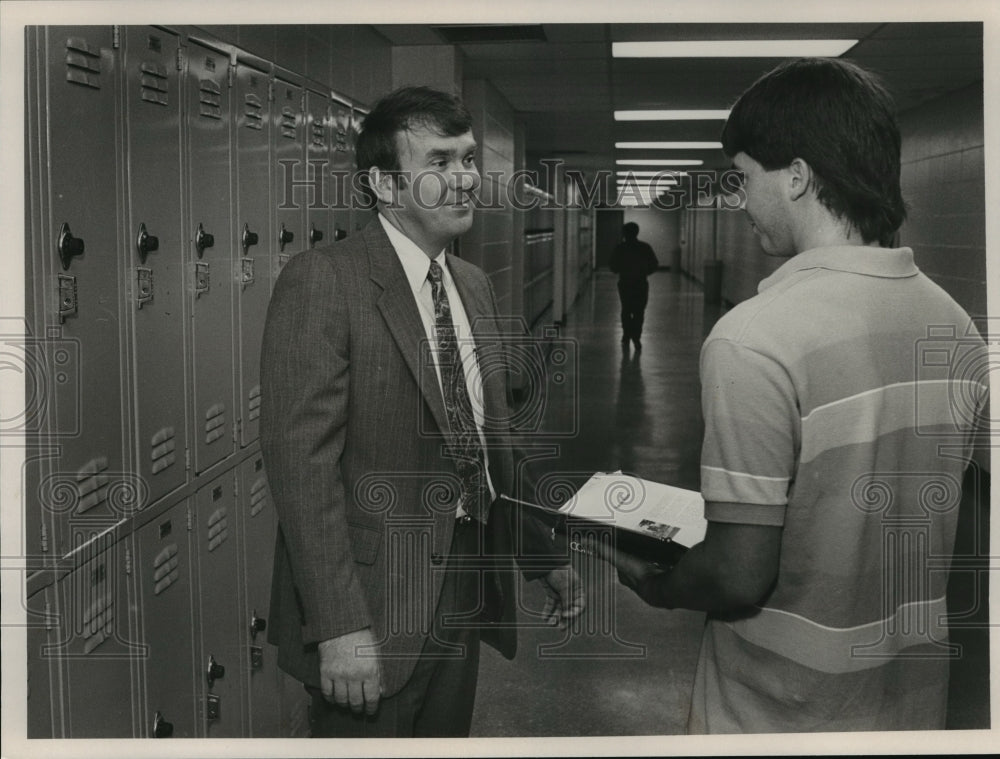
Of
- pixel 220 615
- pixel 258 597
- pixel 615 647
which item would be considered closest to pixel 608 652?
pixel 615 647

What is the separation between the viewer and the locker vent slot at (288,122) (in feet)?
8.86

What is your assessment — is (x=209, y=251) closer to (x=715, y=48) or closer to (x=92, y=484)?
(x=92, y=484)

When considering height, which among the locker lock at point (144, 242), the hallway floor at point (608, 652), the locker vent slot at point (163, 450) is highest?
the locker lock at point (144, 242)

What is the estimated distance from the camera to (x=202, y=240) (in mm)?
2203

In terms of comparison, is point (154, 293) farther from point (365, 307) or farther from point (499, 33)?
point (499, 33)

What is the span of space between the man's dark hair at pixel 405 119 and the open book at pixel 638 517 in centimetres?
73

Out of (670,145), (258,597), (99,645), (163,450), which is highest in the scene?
(670,145)

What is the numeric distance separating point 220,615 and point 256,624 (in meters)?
0.20

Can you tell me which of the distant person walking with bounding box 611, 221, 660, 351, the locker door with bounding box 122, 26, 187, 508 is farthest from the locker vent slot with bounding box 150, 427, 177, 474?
the distant person walking with bounding box 611, 221, 660, 351

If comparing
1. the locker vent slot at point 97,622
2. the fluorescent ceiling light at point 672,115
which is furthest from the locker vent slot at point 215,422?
the fluorescent ceiling light at point 672,115

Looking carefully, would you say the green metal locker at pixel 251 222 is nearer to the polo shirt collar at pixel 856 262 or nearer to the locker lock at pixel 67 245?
the locker lock at pixel 67 245

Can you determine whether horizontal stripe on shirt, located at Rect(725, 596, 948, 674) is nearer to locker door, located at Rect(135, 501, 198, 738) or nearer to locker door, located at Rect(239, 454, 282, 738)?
locker door, located at Rect(135, 501, 198, 738)

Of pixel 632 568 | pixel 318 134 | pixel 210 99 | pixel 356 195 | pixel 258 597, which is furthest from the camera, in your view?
pixel 356 195

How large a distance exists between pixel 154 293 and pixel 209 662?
0.93 m
